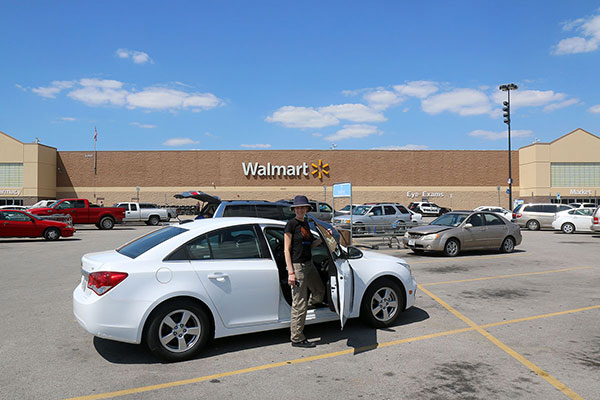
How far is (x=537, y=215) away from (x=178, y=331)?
2733 cm

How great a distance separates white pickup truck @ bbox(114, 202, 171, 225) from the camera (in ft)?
104

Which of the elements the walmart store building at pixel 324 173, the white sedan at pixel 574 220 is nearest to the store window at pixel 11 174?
the walmart store building at pixel 324 173

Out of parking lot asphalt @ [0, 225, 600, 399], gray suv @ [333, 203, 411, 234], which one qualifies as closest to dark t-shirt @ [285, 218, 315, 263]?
parking lot asphalt @ [0, 225, 600, 399]

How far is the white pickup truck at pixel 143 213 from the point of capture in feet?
104

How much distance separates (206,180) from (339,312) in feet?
158

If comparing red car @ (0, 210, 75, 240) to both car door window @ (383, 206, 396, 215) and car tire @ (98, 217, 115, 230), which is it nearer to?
car tire @ (98, 217, 115, 230)

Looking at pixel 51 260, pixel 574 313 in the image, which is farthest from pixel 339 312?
pixel 51 260

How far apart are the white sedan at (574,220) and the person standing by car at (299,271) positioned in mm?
23939

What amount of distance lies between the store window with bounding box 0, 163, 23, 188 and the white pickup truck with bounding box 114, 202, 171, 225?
24207mm

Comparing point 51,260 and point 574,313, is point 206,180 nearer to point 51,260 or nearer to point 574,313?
point 51,260

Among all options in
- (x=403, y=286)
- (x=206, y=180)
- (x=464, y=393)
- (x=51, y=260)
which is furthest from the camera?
(x=206, y=180)

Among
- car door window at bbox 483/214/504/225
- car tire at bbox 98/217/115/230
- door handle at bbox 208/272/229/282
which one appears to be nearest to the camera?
door handle at bbox 208/272/229/282

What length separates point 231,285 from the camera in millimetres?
5020

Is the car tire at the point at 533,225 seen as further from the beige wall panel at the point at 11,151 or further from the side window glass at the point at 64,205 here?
the beige wall panel at the point at 11,151
